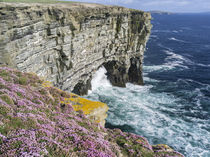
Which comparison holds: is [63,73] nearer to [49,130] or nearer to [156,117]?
[156,117]

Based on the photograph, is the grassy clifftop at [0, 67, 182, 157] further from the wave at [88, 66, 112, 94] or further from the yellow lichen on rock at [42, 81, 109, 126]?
the wave at [88, 66, 112, 94]

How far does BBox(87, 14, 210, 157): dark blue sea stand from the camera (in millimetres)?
29719

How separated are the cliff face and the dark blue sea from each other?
18.7ft

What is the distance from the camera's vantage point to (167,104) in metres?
40.6

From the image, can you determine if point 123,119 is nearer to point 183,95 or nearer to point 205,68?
point 183,95

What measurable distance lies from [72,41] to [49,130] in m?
24.8

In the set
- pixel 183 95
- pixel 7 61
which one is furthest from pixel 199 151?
pixel 7 61

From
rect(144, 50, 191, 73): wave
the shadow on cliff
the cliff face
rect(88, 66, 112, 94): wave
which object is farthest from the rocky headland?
rect(144, 50, 191, 73): wave

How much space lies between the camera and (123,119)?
34.6 meters

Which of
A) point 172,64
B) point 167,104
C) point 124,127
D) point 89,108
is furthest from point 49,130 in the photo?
point 172,64

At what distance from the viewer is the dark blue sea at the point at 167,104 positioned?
97.5 ft

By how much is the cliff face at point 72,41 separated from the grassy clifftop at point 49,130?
26.8 ft

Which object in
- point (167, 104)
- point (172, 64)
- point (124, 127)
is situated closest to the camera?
point (124, 127)

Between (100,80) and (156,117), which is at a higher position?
(100,80)
